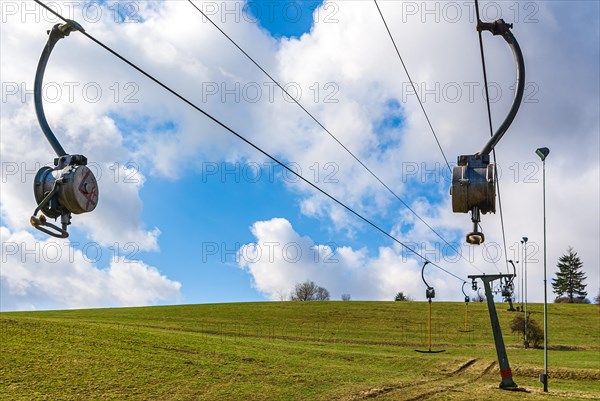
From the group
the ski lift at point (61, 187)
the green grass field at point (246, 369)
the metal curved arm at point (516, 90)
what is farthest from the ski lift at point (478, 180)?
the green grass field at point (246, 369)

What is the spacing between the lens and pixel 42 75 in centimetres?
848

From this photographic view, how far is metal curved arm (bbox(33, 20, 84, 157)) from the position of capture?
8.36 meters

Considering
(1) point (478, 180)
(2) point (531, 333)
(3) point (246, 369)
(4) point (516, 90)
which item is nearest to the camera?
(1) point (478, 180)

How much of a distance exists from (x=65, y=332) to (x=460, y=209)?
40581mm

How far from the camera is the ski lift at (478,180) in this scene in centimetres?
884

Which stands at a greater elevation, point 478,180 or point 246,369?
point 478,180

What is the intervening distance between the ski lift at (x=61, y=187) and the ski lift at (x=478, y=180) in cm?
534

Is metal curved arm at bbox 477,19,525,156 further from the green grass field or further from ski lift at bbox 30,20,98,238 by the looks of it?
the green grass field

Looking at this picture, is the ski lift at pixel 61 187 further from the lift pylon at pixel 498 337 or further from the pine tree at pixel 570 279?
the pine tree at pixel 570 279

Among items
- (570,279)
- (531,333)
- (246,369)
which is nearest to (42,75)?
(246,369)

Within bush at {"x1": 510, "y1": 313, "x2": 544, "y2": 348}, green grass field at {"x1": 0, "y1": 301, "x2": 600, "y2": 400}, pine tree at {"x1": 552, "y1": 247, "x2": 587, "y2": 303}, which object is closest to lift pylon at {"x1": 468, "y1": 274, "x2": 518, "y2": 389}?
green grass field at {"x1": 0, "y1": 301, "x2": 600, "y2": 400}

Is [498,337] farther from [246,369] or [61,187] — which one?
[61,187]

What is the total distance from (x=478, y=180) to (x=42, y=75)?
21.6 feet

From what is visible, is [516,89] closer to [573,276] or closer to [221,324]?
[221,324]
